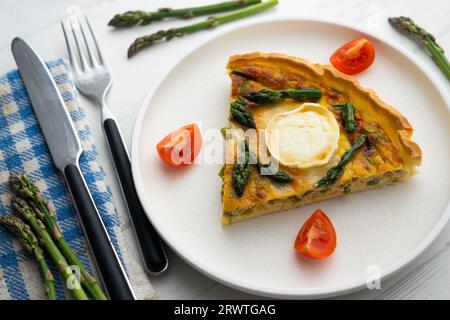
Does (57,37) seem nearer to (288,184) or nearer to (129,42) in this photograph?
(129,42)

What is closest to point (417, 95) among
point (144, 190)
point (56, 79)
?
point (144, 190)

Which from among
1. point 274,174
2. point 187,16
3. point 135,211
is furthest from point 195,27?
point 135,211

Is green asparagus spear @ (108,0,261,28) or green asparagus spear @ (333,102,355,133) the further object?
green asparagus spear @ (108,0,261,28)

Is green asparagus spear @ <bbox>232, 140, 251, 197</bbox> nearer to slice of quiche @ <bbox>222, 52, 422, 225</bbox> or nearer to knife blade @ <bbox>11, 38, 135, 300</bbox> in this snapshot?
slice of quiche @ <bbox>222, 52, 422, 225</bbox>

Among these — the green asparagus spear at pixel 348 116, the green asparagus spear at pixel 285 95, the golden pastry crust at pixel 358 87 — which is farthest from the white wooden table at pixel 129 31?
the green asparagus spear at pixel 348 116

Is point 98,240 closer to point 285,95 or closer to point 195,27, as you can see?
point 285,95

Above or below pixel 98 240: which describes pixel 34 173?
above

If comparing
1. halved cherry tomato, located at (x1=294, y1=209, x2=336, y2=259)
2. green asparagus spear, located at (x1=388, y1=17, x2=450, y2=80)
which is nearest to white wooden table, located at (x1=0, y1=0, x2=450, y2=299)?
green asparagus spear, located at (x1=388, y1=17, x2=450, y2=80)

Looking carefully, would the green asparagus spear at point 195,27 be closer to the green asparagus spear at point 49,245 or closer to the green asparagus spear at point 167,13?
the green asparagus spear at point 167,13

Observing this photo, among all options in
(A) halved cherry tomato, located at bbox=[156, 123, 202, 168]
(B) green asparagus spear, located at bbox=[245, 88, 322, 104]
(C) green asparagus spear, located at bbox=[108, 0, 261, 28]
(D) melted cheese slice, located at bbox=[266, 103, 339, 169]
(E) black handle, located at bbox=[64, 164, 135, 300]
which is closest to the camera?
(E) black handle, located at bbox=[64, 164, 135, 300]
